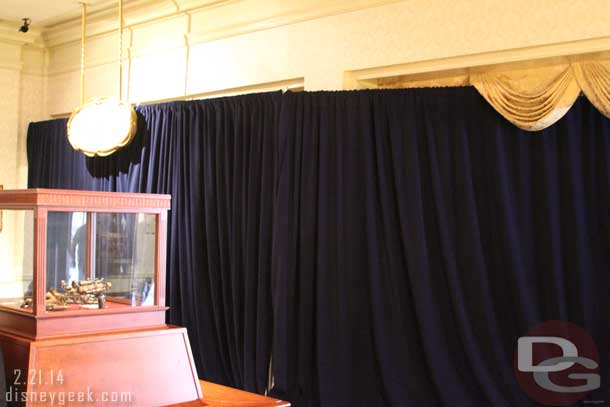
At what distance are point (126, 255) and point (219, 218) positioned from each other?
2.36m

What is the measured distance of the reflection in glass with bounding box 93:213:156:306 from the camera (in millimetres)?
3488

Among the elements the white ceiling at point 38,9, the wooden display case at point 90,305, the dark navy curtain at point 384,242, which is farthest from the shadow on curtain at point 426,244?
the white ceiling at point 38,9

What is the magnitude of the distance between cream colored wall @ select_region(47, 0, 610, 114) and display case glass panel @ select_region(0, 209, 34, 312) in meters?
2.68

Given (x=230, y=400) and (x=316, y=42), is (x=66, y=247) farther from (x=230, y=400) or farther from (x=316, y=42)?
(x=316, y=42)

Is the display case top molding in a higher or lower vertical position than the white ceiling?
lower

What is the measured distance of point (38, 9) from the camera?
7.10 m

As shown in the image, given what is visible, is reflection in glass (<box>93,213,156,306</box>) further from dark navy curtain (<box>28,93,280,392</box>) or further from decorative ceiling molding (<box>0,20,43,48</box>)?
Answer: decorative ceiling molding (<box>0,20,43,48</box>)

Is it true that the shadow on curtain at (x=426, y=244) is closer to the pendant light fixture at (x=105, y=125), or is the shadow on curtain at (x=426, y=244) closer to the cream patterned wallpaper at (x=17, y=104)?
the pendant light fixture at (x=105, y=125)

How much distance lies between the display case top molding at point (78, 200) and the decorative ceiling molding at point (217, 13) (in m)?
2.43

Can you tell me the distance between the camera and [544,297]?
4496 mm

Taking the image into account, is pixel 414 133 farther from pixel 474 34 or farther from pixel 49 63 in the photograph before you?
pixel 49 63

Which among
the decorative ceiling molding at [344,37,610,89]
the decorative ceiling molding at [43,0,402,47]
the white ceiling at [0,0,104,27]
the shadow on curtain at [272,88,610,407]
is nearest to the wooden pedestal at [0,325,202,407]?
the shadow on curtain at [272,88,610,407]

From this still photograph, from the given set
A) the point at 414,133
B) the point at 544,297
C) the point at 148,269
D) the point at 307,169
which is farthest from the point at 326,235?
the point at 148,269

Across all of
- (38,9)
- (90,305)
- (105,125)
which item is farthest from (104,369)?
(38,9)
